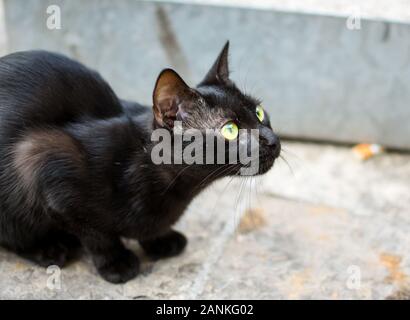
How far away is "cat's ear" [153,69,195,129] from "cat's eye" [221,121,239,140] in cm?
14

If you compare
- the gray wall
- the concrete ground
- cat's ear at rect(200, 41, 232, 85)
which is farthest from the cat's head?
the gray wall

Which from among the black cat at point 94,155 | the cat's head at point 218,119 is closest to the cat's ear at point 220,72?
the black cat at point 94,155

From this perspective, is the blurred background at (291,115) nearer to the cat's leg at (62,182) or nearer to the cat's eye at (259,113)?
the cat's leg at (62,182)

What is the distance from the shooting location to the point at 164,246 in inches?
89.6

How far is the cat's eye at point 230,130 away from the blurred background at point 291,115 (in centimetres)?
59

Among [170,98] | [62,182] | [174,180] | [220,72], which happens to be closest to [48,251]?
[62,182]

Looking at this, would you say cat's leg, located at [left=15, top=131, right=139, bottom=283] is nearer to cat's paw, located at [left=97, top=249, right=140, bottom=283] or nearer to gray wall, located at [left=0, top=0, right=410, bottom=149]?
cat's paw, located at [left=97, top=249, right=140, bottom=283]

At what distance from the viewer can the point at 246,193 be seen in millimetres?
2744

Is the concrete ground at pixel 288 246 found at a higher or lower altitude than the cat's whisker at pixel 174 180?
lower

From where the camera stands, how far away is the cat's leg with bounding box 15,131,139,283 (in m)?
1.90

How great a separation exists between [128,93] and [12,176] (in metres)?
1.30

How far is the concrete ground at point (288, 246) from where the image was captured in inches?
83.0

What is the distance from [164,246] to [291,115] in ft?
3.69

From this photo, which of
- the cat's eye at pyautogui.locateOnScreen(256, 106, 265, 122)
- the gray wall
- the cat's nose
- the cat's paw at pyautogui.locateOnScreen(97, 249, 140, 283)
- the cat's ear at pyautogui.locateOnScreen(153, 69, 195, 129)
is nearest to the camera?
the cat's ear at pyautogui.locateOnScreen(153, 69, 195, 129)
